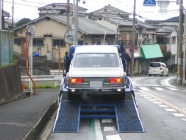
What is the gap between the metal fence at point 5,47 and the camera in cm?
1827

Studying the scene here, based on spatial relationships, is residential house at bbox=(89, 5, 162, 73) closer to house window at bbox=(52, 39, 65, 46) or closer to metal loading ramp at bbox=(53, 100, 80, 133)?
house window at bbox=(52, 39, 65, 46)

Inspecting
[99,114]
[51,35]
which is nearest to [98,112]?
[99,114]

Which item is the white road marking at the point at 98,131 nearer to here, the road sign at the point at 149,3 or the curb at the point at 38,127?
the curb at the point at 38,127

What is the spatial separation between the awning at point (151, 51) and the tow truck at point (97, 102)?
56761 millimetres

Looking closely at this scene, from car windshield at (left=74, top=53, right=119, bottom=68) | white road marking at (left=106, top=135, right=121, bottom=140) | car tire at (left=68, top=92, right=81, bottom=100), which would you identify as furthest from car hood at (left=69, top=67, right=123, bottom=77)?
white road marking at (left=106, top=135, right=121, bottom=140)

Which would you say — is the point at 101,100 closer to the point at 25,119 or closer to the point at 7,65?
the point at 25,119

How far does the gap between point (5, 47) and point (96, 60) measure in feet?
18.2

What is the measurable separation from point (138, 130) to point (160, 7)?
81.7ft

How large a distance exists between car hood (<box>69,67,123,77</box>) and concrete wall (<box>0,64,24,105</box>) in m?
3.92

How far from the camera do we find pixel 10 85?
1870 cm

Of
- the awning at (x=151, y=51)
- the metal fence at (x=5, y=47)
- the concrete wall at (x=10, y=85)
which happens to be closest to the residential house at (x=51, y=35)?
the awning at (x=151, y=51)

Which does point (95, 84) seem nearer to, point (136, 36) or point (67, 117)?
point (67, 117)

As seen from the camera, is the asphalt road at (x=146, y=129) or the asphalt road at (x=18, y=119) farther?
the asphalt road at (x=146, y=129)

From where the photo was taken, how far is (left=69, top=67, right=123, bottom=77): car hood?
44.4 feet
